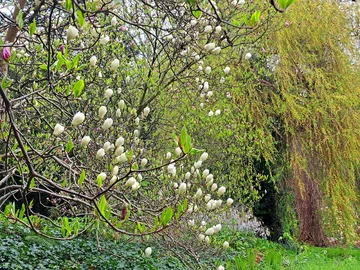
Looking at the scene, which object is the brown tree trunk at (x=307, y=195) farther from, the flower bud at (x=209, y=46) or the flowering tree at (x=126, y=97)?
the flower bud at (x=209, y=46)

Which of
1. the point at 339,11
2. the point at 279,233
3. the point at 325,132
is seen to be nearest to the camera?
the point at 325,132

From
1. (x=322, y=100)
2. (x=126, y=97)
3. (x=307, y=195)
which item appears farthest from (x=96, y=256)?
(x=307, y=195)

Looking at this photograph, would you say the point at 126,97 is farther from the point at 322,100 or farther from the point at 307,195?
the point at 307,195

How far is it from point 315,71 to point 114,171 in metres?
5.29

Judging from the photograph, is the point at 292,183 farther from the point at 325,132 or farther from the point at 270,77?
the point at 270,77

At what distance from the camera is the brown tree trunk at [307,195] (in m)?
6.22

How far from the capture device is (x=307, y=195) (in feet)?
22.0

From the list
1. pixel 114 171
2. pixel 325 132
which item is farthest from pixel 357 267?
pixel 114 171

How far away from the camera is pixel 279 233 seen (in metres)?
6.95

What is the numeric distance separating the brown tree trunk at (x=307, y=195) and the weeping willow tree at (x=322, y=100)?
0.06ft

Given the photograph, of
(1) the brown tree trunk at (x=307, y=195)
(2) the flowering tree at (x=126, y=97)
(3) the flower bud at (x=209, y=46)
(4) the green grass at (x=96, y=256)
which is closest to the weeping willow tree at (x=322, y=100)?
(1) the brown tree trunk at (x=307, y=195)

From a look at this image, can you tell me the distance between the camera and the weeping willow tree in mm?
6043

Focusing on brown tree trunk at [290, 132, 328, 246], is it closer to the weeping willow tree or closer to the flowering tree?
the weeping willow tree

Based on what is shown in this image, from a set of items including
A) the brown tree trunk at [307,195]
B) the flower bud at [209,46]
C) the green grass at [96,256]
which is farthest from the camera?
the brown tree trunk at [307,195]
